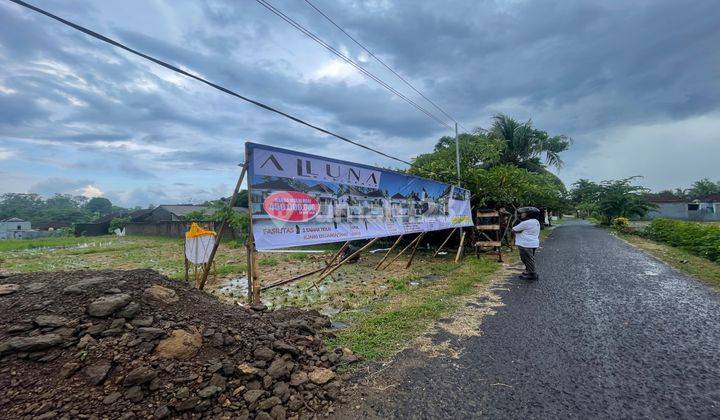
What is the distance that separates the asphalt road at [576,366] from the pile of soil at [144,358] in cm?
68

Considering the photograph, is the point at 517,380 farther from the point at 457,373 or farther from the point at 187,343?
the point at 187,343

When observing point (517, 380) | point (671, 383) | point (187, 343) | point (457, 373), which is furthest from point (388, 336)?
point (671, 383)

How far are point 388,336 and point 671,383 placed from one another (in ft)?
8.77

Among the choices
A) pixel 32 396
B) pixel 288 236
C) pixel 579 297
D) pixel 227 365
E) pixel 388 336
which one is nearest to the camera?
pixel 32 396

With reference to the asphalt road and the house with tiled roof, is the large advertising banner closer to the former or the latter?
the asphalt road

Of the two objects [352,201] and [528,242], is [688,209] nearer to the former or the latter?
[528,242]

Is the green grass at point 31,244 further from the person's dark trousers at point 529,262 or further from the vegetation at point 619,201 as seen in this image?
the vegetation at point 619,201

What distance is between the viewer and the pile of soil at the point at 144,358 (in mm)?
2266

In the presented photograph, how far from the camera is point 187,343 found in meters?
2.86

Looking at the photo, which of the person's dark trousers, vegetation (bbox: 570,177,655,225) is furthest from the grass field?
vegetation (bbox: 570,177,655,225)

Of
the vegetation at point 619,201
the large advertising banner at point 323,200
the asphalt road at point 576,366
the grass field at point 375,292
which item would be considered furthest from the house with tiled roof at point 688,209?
the asphalt road at point 576,366

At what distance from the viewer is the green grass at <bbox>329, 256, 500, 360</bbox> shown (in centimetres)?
376

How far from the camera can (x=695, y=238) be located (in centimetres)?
1165

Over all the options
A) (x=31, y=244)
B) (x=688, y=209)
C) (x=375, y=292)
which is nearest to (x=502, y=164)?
(x=375, y=292)
